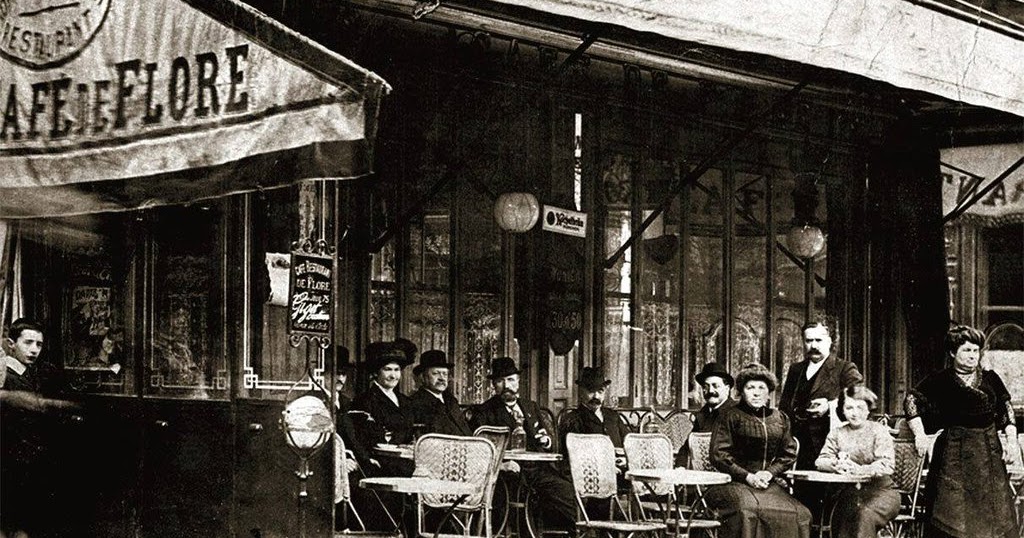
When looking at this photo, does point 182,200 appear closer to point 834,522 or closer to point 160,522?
point 160,522

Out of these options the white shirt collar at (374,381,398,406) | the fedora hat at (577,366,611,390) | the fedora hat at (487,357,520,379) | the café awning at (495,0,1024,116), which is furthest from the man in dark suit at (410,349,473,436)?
the café awning at (495,0,1024,116)

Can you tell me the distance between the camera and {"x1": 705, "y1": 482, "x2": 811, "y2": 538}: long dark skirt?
384 inches

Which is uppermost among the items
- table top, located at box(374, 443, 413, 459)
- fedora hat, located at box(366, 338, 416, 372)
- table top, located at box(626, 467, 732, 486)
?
fedora hat, located at box(366, 338, 416, 372)

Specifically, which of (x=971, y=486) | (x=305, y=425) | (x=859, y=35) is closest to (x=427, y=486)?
(x=305, y=425)

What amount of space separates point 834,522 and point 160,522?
16.8 ft

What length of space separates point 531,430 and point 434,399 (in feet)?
3.42

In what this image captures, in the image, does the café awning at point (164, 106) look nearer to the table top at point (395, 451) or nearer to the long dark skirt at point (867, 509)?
the table top at point (395, 451)

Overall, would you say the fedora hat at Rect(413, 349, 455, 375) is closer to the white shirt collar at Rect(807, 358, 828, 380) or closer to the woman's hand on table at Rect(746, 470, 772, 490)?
the woman's hand on table at Rect(746, 470, 772, 490)

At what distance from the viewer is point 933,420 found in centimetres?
953

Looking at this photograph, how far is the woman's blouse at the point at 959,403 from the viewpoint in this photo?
30.6 ft

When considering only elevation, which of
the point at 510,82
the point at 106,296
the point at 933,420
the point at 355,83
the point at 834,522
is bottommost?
the point at 834,522

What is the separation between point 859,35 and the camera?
7672mm

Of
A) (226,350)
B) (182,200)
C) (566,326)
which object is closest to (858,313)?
(566,326)

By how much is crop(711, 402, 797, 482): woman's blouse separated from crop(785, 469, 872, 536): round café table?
154mm
